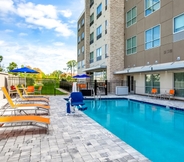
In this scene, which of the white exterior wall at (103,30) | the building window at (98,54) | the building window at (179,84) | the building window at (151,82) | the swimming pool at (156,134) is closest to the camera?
the swimming pool at (156,134)

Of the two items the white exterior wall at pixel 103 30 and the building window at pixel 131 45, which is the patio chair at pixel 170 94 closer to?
the building window at pixel 131 45

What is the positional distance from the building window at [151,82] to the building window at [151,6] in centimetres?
624

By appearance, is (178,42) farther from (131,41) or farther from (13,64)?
(13,64)

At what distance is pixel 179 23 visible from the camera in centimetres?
1377

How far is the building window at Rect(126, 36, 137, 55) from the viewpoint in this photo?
2002 cm

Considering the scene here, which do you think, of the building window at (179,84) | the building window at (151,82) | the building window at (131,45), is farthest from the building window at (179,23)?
the building window at (131,45)

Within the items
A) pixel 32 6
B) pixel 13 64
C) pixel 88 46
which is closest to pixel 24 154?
pixel 32 6

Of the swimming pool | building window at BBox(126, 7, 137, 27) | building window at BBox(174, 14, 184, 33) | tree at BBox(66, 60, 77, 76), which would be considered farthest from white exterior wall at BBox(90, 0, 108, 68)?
tree at BBox(66, 60, 77, 76)

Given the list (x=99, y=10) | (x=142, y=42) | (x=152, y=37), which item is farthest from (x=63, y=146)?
(x=99, y=10)

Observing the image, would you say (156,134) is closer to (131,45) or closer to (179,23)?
(179,23)

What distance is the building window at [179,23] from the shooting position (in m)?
13.4

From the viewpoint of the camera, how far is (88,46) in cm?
3106

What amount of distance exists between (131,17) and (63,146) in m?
19.6

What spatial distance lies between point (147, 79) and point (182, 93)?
15.1 ft
